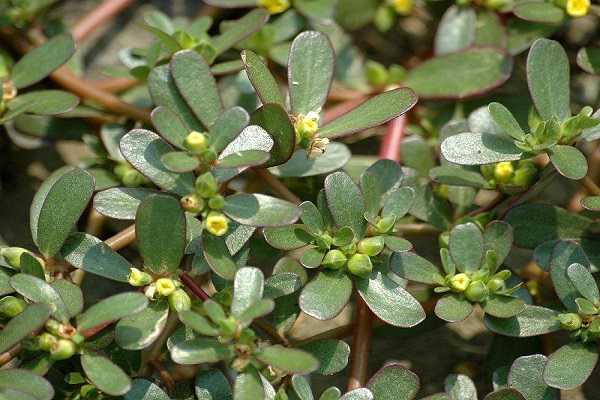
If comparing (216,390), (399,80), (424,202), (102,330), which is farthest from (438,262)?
(102,330)

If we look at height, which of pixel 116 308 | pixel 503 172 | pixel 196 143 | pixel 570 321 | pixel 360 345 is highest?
pixel 196 143

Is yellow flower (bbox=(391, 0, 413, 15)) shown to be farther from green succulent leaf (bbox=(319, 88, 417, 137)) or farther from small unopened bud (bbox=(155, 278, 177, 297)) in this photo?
small unopened bud (bbox=(155, 278, 177, 297))

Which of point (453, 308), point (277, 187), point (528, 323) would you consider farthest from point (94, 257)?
point (528, 323)

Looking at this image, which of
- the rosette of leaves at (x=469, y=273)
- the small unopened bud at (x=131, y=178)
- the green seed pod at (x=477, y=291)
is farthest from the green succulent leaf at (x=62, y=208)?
the green seed pod at (x=477, y=291)

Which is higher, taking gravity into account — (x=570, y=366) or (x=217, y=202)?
(x=217, y=202)

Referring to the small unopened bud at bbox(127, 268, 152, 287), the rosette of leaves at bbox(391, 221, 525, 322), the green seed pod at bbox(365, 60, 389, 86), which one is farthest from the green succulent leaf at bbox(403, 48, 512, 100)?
the small unopened bud at bbox(127, 268, 152, 287)

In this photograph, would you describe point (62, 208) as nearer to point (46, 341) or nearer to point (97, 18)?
point (46, 341)
